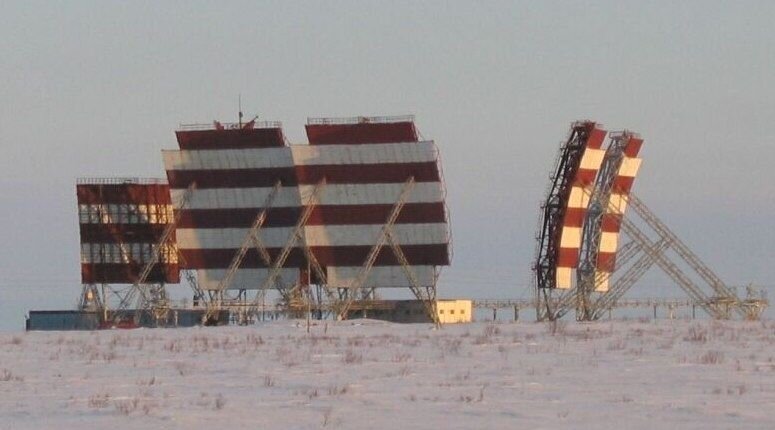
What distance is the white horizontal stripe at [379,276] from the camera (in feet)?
298

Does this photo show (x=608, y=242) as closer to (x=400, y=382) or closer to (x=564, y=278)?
(x=564, y=278)

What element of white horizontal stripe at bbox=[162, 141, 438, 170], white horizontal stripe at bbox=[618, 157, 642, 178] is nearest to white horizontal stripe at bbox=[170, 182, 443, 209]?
white horizontal stripe at bbox=[162, 141, 438, 170]

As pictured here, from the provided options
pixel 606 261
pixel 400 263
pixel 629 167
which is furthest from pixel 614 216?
pixel 400 263

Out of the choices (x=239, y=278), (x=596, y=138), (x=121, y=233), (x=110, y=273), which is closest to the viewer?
(x=596, y=138)

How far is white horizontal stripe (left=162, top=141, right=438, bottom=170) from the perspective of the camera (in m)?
88.6

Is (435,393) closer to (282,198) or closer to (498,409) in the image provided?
(498,409)

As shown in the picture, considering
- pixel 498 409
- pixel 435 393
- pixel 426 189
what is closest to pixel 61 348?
pixel 435 393

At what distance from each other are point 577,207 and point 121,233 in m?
31.5

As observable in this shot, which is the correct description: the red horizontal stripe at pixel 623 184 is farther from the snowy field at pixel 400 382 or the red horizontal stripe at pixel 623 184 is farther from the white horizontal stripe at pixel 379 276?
the snowy field at pixel 400 382

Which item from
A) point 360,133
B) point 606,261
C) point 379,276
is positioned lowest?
point 379,276

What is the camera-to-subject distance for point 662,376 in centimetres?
3177

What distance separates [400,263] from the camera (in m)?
90.4

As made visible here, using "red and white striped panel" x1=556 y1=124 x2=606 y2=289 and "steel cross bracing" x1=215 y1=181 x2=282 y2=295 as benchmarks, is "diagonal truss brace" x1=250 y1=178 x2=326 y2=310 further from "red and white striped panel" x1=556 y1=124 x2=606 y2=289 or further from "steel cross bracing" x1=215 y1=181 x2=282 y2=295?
"red and white striped panel" x1=556 y1=124 x2=606 y2=289


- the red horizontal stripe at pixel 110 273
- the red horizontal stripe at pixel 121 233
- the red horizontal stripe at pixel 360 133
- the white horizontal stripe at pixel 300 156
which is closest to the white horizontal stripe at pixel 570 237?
the white horizontal stripe at pixel 300 156
